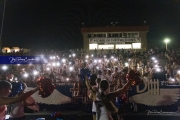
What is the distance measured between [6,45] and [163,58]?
109 ft

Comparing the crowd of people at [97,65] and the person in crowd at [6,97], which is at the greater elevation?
the crowd of people at [97,65]

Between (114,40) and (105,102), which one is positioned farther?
(114,40)

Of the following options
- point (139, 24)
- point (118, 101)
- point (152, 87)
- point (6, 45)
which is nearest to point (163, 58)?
point (139, 24)

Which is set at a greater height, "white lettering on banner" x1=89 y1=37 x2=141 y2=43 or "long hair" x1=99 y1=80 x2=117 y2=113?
"white lettering on banner" x1=89 y1=37 x2=141 y2=43

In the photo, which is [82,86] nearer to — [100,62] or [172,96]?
[172,96]

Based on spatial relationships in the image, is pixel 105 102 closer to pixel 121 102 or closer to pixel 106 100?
pixel 106 100

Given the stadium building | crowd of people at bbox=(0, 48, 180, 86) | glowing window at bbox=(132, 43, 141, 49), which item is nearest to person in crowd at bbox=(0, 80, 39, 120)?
crowd of people at bbox=(0, 48, 180, 86)

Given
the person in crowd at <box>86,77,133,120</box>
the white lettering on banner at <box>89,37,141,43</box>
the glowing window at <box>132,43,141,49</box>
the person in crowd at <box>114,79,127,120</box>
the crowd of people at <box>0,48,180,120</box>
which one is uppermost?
the white lettering on banner at <box>89,37,141,43</box>

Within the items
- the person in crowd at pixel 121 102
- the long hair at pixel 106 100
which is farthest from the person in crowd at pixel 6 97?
the person in crowd at pixel 121 102

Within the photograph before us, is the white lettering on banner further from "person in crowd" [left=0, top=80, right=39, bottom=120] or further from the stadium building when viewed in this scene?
"person in crowd" [left=0, top=80, right=39, bottom=120]

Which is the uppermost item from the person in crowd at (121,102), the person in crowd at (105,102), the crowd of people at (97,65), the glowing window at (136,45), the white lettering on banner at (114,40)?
the white lettering on banner at (114,40)

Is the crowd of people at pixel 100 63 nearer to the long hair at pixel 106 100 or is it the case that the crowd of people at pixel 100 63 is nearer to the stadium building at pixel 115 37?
the stadium building at pixel 115 37

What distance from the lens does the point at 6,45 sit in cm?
4541

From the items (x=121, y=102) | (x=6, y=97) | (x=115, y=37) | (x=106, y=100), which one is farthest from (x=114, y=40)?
(x=6, y=97)
